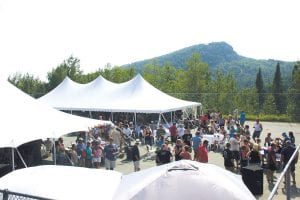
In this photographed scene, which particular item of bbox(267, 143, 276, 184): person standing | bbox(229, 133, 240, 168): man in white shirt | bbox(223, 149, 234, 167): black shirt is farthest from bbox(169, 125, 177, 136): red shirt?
bbox(267, 143, 276, 184): person standing

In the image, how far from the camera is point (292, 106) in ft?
109

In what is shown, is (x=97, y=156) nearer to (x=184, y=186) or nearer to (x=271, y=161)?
(x=271, y=161)

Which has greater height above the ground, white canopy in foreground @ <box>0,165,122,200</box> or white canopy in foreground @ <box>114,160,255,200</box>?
white canopy in foreground @ <box>114,160,255,200</box>

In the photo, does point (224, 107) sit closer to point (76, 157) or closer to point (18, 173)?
point (76, 157)

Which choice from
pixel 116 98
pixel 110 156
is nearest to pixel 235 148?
pixel 110 156

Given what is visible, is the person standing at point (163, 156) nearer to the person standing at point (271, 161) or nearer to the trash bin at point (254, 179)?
the trash bin at point (254, 179)

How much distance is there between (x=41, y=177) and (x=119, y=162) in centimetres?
907

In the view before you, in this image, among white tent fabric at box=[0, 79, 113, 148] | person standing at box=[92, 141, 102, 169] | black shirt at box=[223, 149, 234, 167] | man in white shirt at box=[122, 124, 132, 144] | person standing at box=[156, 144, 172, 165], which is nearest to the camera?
white tent fabric at box=[0, 79, 113, 148]

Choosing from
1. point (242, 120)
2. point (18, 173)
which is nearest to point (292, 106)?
point (242, 120)

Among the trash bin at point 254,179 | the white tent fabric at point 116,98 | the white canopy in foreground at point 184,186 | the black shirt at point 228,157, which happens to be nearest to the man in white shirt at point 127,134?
the white tent fabric at point 116,98

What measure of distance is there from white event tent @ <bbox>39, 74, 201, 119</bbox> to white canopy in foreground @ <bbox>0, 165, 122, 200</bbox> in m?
14.3

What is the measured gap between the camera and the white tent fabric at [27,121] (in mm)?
12359

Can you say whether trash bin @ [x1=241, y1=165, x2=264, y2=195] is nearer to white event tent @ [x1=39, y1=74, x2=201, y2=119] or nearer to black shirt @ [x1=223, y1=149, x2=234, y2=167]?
black shirt @ [x1=223, y1=149, x2=234, y2=167]

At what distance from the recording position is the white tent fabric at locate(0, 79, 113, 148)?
12.4 metres
